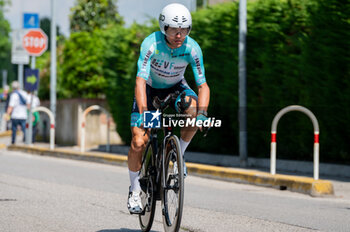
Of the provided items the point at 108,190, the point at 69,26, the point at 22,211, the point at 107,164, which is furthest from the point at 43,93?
the point at 22,211

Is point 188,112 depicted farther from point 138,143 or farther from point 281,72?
point 281,72

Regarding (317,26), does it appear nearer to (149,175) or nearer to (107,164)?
(107,164)

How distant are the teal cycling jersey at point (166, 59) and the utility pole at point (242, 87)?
7.38m

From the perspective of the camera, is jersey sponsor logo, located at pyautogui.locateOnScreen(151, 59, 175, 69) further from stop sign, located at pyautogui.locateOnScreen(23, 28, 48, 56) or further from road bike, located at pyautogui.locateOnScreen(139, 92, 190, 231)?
stop sign, located at pyautogui.locateOnScreen(23, 28, 48, 56)

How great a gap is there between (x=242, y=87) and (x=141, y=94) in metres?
7.82

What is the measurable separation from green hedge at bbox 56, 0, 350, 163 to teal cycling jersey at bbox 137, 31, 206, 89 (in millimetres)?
Answer: 5814

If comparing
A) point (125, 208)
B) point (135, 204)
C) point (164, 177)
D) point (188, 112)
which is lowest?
point (125, 208)

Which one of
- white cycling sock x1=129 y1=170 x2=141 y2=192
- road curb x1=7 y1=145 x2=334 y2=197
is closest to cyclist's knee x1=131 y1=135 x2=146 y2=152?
white cycling sock x1=129 y1=170 x2=141 y2=192

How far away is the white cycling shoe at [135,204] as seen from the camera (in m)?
5.67

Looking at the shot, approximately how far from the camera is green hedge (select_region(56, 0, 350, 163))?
11055 mm

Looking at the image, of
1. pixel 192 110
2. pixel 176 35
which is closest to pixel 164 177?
pixel 192 110

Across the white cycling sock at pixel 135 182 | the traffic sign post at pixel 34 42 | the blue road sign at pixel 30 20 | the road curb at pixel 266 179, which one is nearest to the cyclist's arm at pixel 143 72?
the white cycling sock at pixel 135 182

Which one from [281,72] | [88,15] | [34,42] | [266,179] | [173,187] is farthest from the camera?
[88,15]

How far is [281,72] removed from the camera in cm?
1240
